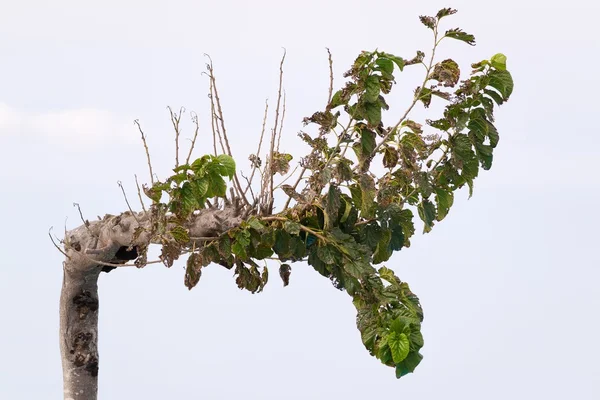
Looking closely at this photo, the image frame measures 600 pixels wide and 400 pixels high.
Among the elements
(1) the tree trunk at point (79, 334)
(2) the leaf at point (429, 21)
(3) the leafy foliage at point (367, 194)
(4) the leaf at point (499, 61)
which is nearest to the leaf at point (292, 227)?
(3) the leafy foliage at point (367, 194)

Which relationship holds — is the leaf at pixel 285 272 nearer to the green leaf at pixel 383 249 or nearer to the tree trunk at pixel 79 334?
the green leaf at pixel 383 249

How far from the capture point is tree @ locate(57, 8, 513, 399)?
517cm

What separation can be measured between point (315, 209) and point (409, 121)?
706 mm

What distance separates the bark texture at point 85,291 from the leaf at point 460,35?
2.15m

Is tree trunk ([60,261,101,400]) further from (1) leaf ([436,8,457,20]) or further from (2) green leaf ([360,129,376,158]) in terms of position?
(1) leaf ([436,8,457,20])

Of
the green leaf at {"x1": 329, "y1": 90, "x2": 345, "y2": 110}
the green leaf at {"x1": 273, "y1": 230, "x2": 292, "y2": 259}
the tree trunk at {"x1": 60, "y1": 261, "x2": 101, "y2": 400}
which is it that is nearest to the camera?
the green leaf at {"x1": 329, "y1": 90, "x2": 345, "y2": 110}

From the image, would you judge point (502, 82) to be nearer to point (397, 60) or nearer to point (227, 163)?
point (397, 60)

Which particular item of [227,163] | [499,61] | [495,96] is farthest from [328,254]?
[499,61]

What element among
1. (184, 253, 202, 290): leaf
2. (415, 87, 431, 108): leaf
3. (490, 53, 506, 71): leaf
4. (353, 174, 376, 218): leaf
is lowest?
(184, 253, 202, 290): leaf

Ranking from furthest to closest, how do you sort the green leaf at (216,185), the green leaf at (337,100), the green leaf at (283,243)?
the green leaf at (283,243) → the green leaf at (337,100) → the green leaf at (216,185)

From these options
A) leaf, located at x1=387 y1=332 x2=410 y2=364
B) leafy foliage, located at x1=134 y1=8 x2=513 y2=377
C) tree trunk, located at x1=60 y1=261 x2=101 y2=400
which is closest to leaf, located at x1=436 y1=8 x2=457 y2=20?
leafy foliage, located at x1=134 y1=8 x2=513 y2=377

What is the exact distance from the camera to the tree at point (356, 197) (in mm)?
5168

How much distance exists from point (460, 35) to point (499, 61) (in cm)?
36

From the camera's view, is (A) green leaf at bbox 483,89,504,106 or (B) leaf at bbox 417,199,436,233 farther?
(B) leaf at bbox 417,199,436,233
